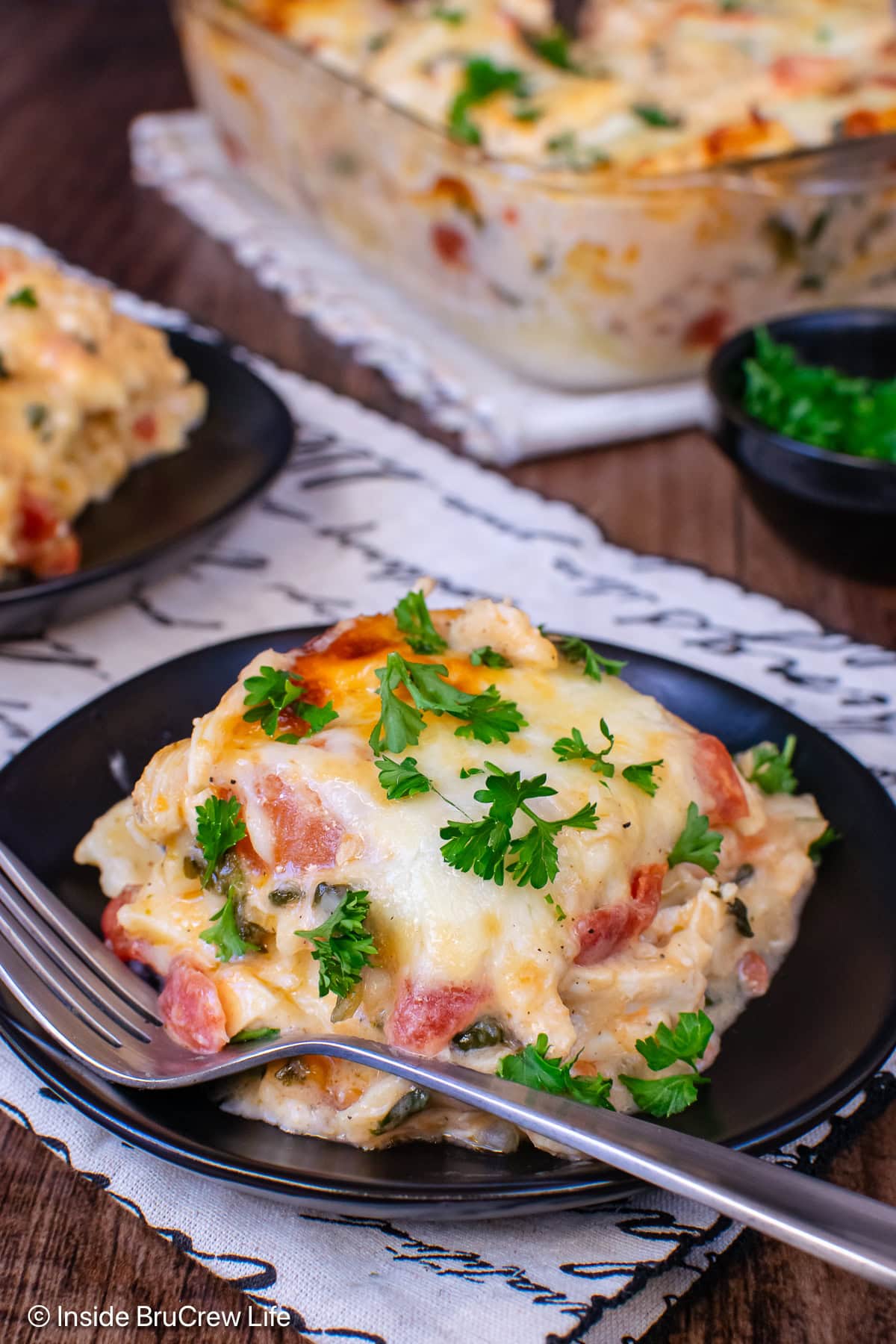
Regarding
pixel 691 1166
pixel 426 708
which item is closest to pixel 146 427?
pixel 426 708

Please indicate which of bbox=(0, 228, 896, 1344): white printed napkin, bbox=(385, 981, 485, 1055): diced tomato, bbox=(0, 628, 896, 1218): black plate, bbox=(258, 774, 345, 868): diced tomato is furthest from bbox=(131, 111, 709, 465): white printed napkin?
bbox=(385, 981, 485, 1055): diced tomato

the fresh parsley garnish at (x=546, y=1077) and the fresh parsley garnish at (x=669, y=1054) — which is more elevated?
the fresh parsley garnish at (x=546, y=1077)

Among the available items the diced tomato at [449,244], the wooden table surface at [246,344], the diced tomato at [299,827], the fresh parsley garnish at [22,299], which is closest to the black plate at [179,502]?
the fresh parsley garnish at [22,299]

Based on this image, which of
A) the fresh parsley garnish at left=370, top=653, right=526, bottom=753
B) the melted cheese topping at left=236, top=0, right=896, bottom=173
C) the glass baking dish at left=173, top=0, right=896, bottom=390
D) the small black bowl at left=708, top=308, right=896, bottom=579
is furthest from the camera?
the melted cheese topping at left=236, top=0, right=896, bottom=173

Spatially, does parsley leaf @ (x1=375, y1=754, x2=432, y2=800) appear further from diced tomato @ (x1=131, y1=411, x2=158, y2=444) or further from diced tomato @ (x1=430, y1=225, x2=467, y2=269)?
diced tomato @ (x1=430, y1=225, x2=467, y2=269)

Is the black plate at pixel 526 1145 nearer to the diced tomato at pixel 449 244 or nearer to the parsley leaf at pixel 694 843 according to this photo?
the parsley leaf at pixel 694 843
